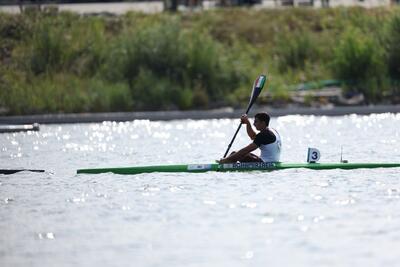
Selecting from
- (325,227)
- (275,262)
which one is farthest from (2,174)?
(275,262)

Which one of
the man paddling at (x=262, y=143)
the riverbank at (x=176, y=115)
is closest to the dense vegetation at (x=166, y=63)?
the riverbank at (x=176, y=115)

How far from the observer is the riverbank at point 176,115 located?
43.8m

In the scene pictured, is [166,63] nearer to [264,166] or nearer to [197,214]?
[264,166]

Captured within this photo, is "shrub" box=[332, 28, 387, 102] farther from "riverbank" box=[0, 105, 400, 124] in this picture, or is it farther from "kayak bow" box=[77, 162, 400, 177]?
"kayak bow" box=[77, 162, 400, 177]

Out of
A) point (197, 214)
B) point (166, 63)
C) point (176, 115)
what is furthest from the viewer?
point (166, 63)

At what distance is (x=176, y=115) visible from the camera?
4447cm

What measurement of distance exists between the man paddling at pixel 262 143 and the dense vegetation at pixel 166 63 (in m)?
22.8

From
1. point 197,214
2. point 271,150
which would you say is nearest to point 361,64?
point 271,150

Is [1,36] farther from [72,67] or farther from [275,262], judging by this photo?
[275,262]

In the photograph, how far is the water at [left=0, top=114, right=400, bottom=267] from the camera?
595 inches

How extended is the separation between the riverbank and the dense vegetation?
5.15 feet

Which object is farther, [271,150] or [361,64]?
[361,64]

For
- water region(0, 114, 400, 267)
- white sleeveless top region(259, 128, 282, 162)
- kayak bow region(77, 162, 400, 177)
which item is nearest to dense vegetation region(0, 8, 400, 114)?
water region(0, 114, 400, 267)

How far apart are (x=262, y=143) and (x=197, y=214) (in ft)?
17.1
